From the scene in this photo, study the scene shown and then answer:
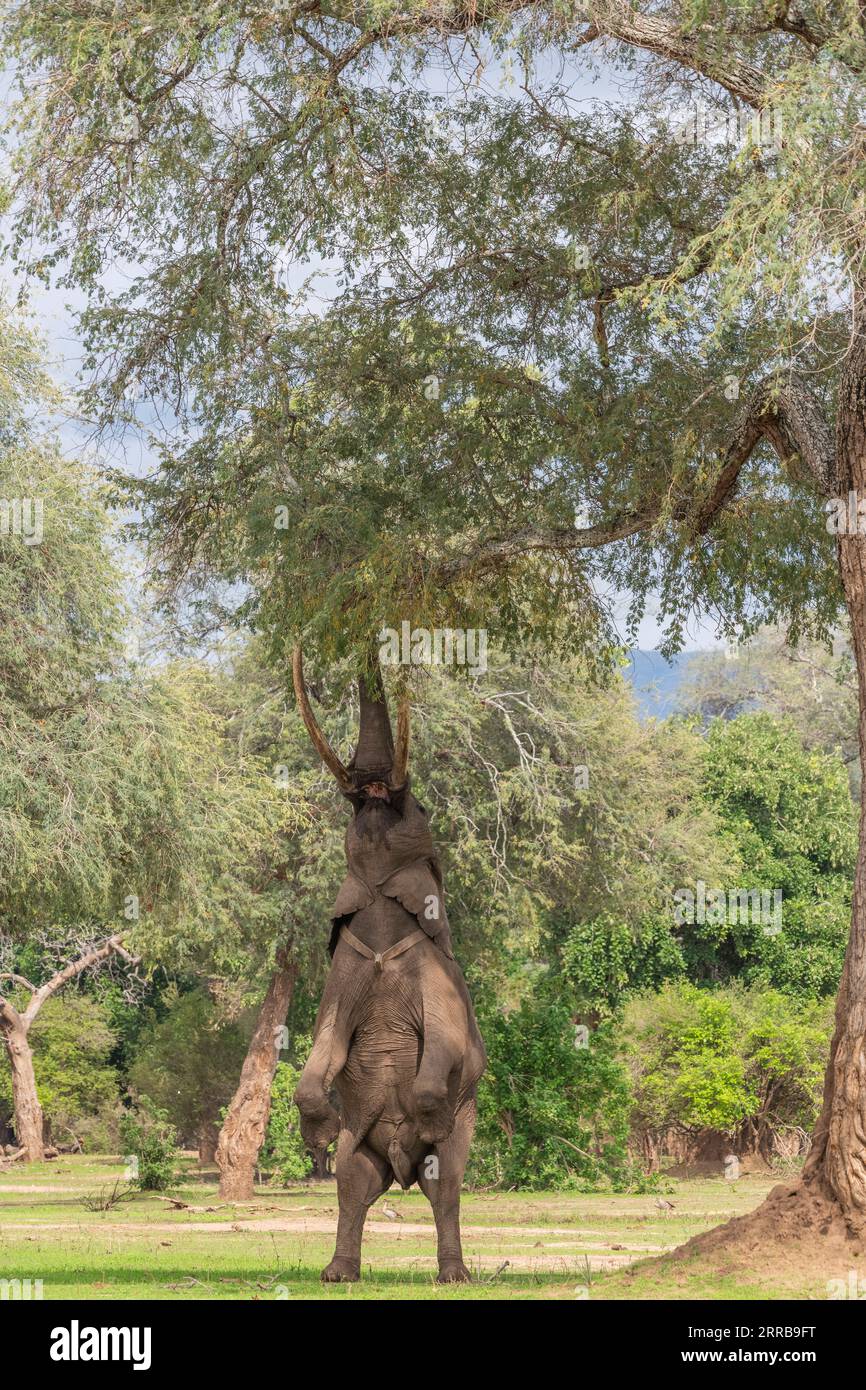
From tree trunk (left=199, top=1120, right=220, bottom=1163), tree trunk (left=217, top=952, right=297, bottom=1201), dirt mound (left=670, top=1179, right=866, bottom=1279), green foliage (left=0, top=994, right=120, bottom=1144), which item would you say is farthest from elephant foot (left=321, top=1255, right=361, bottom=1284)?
green foliage (left=0, top=994, right=120, bottom=1144)

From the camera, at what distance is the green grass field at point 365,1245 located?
9.99 meters

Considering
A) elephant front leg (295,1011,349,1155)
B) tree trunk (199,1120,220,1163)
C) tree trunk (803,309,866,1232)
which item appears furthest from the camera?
tree trunk (199,1120,220,1163)

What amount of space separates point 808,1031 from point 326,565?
19.5m

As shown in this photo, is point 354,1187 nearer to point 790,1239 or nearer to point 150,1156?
point 790,1239

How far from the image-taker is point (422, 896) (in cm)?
1199

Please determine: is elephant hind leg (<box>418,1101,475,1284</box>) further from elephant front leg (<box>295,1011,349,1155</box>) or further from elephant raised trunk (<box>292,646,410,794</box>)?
elephant raised trunk (<box>292,646,410,794</box>)

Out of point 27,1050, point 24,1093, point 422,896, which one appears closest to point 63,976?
point 27,1050

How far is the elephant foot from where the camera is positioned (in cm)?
1120

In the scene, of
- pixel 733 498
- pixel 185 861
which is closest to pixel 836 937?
pixel 185 861

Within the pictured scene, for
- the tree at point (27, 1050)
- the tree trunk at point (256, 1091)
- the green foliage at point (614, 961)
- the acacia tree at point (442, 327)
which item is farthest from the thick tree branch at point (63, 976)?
the acacia tree at point (442, 327)

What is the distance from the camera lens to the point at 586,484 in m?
13.5

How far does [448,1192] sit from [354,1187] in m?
0.67

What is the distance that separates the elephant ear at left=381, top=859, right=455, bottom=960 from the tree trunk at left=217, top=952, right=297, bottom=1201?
16.6m

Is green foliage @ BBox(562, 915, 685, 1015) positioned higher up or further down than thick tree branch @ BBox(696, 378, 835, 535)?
further down
